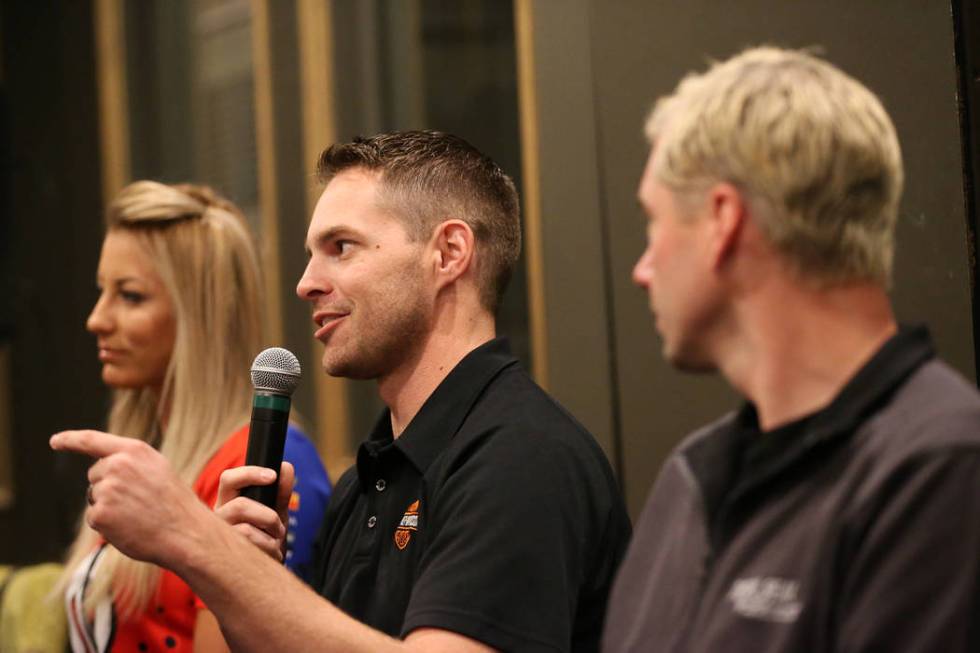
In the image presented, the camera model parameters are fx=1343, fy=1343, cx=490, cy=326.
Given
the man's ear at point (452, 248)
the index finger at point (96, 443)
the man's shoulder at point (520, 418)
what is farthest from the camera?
the man's ear at point (452, 248)

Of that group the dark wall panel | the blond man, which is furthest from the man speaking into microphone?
the dark wall panel

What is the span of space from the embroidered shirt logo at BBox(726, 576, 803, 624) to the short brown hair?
922 mm

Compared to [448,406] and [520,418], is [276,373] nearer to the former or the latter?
[448,406]

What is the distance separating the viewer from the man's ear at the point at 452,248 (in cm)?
200

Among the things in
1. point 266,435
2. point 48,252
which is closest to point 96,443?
point 266,435

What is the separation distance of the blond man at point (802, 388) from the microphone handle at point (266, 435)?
0.67 metres

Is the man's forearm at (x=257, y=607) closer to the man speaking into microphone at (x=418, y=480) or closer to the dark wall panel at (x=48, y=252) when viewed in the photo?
the man speaking into microphone at (x=418, y=480)

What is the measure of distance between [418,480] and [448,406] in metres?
0.11

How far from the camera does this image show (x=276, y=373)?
6.11 ft

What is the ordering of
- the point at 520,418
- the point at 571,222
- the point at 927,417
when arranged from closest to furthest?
the point at 927,417, the point at 520,418, the point at 571,222

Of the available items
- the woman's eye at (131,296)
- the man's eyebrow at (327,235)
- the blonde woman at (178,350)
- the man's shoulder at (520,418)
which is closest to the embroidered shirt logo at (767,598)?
the man's shoulder at (520,418)

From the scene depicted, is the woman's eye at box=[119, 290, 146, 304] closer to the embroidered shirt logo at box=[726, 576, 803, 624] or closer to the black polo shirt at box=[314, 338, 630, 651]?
the black polo shirt at box=[314, 338, 630, 651]

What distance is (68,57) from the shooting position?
16.0 ft

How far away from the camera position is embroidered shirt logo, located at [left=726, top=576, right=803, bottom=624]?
3.71ft
